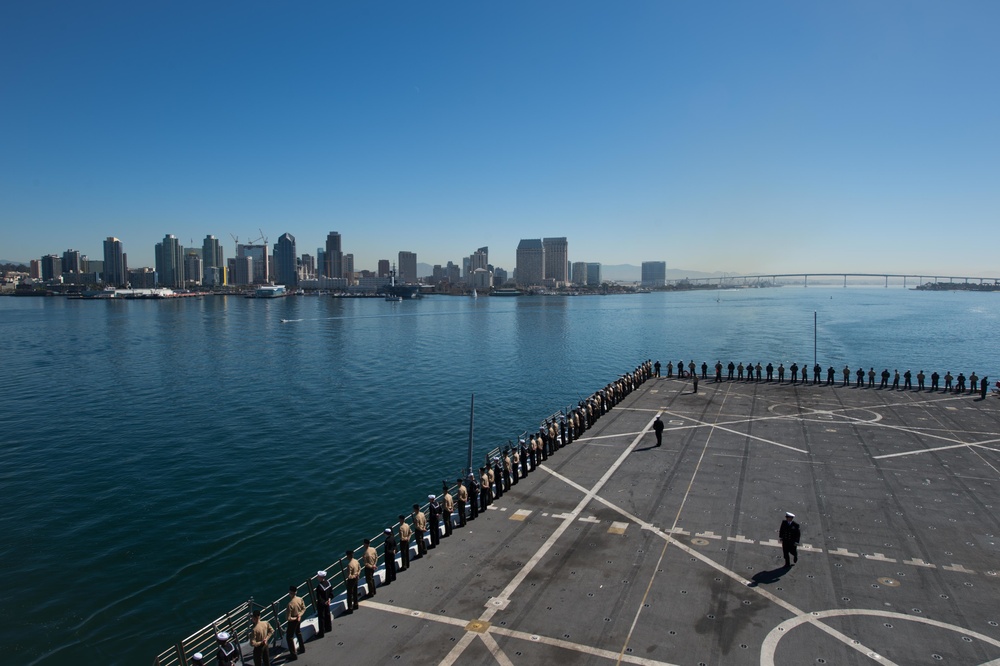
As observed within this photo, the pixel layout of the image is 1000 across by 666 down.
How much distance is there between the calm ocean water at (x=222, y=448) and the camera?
18.6 m

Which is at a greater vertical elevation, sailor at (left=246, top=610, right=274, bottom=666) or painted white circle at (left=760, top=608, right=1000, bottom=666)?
sailor at (left=246, top=610, right=274, bottom=666)

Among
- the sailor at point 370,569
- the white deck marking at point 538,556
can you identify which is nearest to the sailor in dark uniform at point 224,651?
the sailor at point 370,569

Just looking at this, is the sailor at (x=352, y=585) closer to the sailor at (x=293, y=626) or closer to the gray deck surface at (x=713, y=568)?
the gray deck surface at (x=713, y=568)

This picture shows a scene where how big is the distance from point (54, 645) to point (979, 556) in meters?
25.3

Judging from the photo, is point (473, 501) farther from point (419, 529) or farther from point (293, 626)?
point (293, 626)

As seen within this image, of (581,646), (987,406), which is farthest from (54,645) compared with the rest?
(987,406)

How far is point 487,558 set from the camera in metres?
15.3

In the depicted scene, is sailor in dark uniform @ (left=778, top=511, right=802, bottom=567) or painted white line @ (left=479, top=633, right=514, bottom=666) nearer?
painted white line @ (left=479, top=633, right=514, bottom=666)

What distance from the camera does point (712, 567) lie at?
14547 mm

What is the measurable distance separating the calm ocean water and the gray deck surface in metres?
7.92

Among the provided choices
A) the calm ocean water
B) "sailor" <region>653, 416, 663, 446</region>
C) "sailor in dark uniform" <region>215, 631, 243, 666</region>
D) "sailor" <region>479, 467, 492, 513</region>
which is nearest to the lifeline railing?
"sailor in dark uniform" <region>215, 631, 243, 666</region>

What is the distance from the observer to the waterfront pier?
11375 millimetres

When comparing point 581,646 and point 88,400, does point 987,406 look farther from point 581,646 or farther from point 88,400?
point 88,400

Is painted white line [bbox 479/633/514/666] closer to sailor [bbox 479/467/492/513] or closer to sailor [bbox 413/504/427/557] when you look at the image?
sailor [bbox 413/504/427/557]
